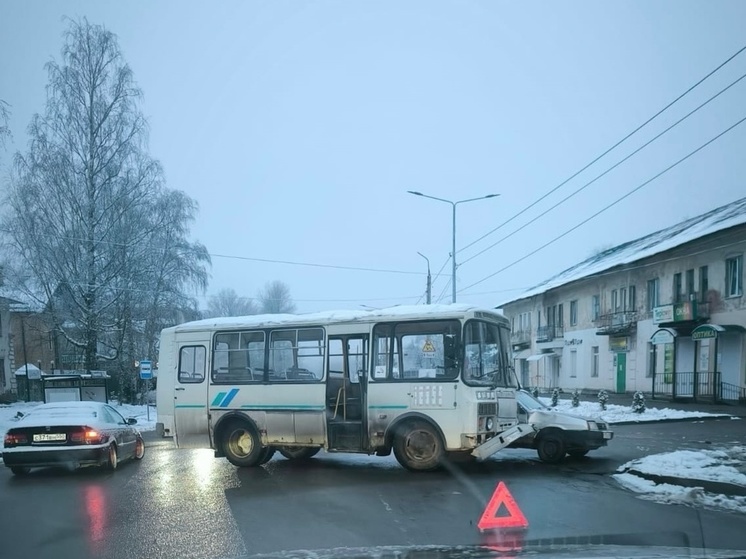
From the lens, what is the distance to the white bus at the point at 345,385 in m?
11.4

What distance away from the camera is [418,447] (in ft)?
38.1

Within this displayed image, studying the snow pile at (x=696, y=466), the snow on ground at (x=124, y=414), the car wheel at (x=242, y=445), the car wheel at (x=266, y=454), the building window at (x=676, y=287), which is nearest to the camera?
the snow pile at (x=696, y=466)

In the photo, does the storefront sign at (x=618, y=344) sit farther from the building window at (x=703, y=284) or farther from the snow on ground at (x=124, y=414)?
the snow on ground at (x=124, y=414)

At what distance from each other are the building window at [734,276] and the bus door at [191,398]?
79.9 ft

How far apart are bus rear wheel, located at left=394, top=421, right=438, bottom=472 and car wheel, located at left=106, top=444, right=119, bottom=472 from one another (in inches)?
218

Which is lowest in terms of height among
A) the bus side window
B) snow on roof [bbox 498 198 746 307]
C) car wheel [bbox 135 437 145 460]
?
car wheel [bbox 135 437 145 460]

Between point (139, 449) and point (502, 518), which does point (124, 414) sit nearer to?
point (139, 449)

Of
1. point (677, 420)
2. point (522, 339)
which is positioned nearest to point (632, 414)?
point (677, 420)

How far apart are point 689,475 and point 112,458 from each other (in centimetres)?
1024

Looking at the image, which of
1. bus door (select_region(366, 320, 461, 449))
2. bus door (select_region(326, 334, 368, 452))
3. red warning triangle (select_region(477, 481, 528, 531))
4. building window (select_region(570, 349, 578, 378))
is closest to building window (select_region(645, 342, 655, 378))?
building window (select_region(570, 349, 578, 378))

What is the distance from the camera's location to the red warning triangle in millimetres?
7402

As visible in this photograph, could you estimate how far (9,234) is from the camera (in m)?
32.1

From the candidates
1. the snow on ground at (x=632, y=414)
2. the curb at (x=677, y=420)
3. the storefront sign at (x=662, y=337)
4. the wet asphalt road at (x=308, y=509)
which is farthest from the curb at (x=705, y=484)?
the storefront sign at (x=662, y=337)

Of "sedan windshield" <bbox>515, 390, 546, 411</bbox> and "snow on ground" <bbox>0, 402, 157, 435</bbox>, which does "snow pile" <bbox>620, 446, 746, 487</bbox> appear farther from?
"snow on ground" <bbox>0, 402, 157, 435</bbox>
